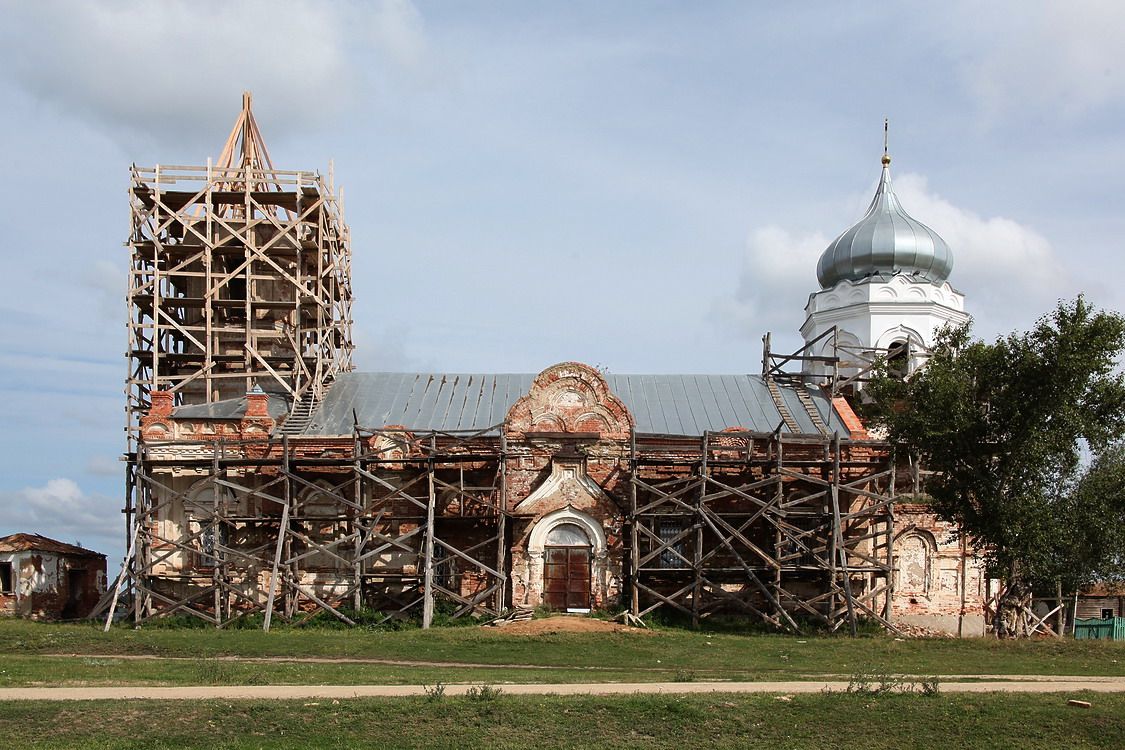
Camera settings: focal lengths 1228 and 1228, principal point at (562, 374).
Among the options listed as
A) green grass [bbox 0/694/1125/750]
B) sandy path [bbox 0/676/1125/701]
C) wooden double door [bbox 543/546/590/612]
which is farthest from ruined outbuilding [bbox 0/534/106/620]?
green grass [bbox 0/694/1125/750]

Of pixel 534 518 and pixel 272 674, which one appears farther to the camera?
pixel 534 518

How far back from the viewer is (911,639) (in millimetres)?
25250

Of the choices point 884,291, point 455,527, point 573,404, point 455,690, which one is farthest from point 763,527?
point 455,690

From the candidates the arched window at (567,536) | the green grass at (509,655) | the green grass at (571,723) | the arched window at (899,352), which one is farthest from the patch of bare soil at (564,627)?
the arched window at (899,352)

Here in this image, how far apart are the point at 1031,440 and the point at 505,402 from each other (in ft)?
46.6

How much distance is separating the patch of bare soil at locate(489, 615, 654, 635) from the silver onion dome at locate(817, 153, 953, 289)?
18.0 meters

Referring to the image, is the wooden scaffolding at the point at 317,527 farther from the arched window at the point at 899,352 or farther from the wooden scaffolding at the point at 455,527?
the arched window at the point at 899,352

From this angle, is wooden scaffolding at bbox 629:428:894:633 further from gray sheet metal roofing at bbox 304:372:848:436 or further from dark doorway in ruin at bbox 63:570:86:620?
dark doorway in ruin at bbox 63:570:86:620

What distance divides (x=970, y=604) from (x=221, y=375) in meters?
20.8

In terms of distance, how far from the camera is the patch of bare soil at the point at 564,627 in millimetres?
24781

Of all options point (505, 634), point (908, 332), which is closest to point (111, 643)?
point (505, 634)

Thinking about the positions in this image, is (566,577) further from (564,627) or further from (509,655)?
(509,655)

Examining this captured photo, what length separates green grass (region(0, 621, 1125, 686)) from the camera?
18234mm

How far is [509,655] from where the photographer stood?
2141cm
